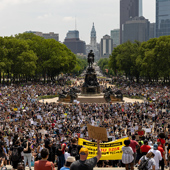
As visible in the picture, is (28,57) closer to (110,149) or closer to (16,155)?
(16,155)

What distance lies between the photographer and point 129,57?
294ft

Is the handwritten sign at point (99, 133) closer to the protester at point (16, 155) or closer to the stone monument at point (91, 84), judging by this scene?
the protester at point (16, 155)

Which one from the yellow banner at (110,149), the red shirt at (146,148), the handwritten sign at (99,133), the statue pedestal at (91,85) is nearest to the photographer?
the handwritten sign at (99,133)

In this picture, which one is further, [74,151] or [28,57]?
[28,57]

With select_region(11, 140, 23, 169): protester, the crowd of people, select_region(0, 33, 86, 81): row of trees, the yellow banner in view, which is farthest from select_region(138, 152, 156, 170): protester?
select_region(0, 33, 86, 81): row of trees

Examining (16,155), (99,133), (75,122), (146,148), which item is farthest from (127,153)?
(75,122)

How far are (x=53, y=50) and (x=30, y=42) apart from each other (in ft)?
21.1

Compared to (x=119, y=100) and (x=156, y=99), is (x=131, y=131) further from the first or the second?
(x=119, y=100)

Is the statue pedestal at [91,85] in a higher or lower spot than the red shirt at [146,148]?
higher

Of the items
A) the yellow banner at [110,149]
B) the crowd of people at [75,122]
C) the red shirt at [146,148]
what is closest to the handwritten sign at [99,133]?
the yellow banner at [110,149]

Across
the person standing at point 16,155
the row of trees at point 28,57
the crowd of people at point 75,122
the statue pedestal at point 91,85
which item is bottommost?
the crowd of people at point 75,122

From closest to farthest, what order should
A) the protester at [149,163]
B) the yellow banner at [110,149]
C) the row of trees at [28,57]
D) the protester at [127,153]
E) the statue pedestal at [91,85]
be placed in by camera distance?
the protester at [149,163] → the protester at [127,153] → the yellow banner at [110,149] → the statue pedestal at [91,85] → the row of trees at [28,57]

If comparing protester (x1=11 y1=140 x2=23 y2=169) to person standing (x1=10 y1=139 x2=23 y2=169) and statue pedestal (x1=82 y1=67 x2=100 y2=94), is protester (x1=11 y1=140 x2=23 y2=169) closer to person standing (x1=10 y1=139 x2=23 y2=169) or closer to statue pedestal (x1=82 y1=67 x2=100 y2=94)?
person standing (x1=10 y1=139 x2=23 y2=169)

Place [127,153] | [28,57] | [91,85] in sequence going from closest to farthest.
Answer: [127,153] < [91,85] < [28,57]
